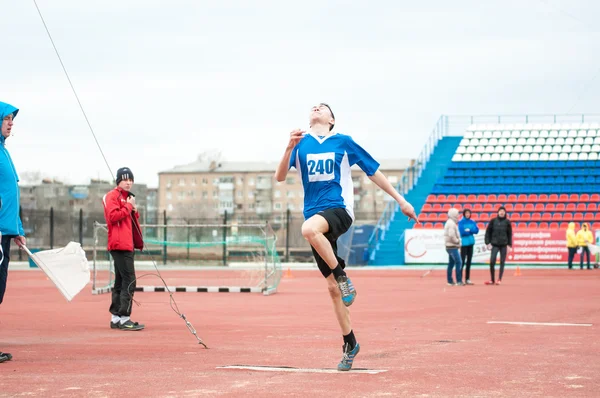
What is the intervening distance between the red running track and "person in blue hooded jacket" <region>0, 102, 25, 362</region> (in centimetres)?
99

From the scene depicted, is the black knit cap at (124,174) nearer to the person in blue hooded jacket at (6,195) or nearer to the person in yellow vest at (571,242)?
the person in blue hooded jacket at (6,195)

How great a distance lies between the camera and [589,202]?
4044cm

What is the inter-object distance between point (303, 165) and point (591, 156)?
39.5 meters

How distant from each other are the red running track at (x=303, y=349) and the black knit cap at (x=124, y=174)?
6.52 feet

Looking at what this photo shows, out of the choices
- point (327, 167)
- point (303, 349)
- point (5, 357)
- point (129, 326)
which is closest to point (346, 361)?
point (327, 167)

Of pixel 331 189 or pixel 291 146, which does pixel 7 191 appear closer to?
pixel 291 146

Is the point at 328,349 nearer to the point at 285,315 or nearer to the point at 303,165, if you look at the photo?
the point at 303,165

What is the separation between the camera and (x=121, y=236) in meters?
11.5

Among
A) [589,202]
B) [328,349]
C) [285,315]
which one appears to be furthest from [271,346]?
[589,202]

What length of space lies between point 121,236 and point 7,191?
346cm

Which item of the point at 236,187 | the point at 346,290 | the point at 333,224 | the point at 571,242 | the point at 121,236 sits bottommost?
the point at 571,242

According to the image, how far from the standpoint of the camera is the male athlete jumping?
697 centimetres

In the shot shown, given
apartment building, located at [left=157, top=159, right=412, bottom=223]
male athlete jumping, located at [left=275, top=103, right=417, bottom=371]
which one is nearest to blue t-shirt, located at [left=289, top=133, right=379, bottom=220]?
male athlete jumping, located at [left=275, top=103, right=417, bottom=371]

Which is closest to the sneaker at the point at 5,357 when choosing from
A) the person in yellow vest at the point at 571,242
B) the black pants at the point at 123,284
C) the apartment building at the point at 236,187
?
the black pants at the point at 123,284
